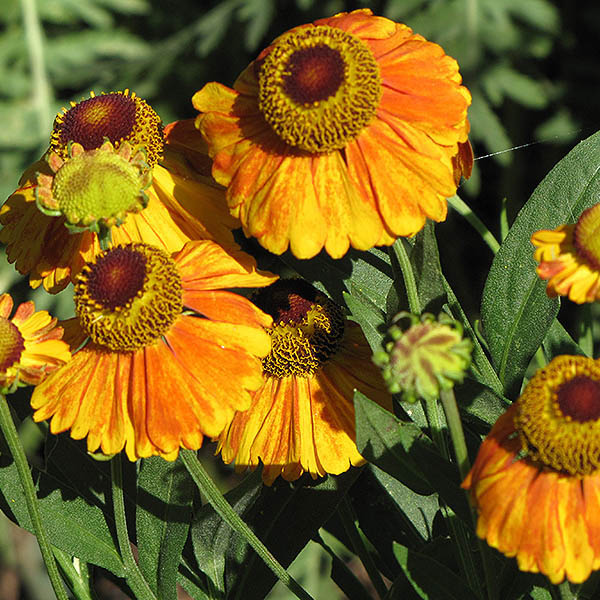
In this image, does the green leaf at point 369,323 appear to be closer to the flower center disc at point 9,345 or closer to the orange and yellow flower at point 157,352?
the orange and yellow flower at point 157,352

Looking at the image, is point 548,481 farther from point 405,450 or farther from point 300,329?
point 300,329

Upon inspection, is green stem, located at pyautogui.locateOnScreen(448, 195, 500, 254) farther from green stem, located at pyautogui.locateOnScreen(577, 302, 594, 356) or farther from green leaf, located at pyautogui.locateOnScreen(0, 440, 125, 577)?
green leaf, located at pyautogui.locateOnScreen(0, 440, 125, 577)

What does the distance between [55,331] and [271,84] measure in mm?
227

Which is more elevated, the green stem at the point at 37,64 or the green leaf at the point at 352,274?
the green leaf at the point at 352,274

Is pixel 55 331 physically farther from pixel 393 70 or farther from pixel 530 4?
pixel 530 4

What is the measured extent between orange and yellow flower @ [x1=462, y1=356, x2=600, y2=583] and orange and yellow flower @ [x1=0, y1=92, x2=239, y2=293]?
0.90 ft

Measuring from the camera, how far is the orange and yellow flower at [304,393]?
2.32 feet

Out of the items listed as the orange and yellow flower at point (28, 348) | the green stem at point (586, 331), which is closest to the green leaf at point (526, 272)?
the green stem at point (586, 331)

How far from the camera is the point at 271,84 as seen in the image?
0.66 m

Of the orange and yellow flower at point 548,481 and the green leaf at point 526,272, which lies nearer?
the orange and yellow flower at point 548,481

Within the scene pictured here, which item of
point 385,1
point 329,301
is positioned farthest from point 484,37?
point 329,301

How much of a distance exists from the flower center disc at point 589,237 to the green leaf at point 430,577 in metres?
0.22

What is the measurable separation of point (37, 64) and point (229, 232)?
1.77 m

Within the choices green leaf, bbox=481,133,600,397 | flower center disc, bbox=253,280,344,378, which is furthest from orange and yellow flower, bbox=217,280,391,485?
green leaf, bbox=481,133,600,397
